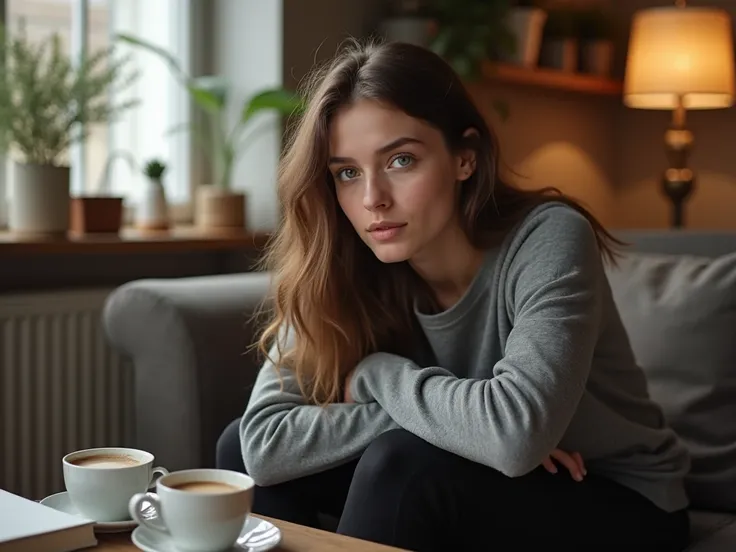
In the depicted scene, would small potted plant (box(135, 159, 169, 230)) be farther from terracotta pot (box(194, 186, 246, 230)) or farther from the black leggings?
the black leggings

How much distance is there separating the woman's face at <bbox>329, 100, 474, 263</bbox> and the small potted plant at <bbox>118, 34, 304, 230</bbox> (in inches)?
37.7

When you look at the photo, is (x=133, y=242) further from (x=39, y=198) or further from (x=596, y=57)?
(x=596, y=57)

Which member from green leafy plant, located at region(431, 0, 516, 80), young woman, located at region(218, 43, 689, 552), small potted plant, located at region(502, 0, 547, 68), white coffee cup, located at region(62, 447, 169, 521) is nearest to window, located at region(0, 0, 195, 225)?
green leafy plant, located at region(431, 0, 516, 80)

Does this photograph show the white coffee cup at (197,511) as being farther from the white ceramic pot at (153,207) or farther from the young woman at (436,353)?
the white ceramic pot at (153,207)

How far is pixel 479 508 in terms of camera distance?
1364mm

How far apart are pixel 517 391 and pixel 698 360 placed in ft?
1.84

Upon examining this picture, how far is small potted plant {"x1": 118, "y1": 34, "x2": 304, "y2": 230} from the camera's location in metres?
2.52

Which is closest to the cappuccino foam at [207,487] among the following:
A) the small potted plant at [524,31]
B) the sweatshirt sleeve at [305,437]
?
the sweatshirt sleeve at [305,437]

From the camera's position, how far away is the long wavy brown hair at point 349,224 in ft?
4.98

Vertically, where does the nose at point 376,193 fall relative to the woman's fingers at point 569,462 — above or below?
above

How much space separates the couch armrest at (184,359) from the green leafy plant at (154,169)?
513 millimetres

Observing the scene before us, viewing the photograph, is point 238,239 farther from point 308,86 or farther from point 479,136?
point 479,136

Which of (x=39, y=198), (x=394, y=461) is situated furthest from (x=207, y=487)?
(x=39, y=198)

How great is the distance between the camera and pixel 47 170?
2.25 metres
